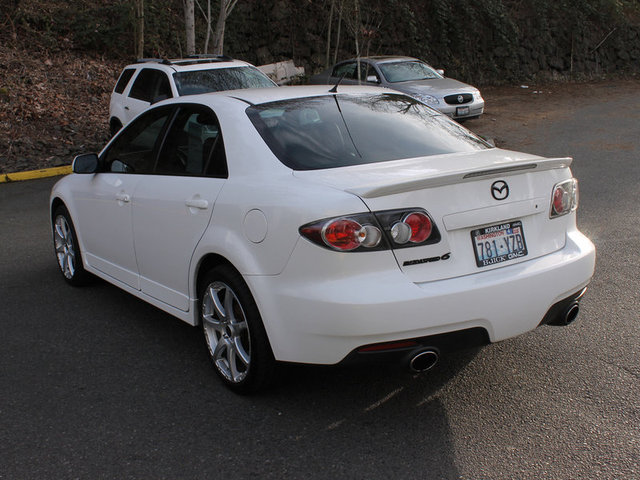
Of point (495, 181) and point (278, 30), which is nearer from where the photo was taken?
point (495, 181)

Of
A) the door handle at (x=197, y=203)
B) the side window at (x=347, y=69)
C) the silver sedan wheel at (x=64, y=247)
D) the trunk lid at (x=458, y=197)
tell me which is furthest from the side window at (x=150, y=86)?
the trunk lid at (x=458, y=197)

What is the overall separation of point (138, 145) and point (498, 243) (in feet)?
9.06

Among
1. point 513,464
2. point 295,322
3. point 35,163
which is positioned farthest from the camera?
point 35,163

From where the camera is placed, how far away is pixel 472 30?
2642 cm

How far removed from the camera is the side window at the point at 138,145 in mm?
5074

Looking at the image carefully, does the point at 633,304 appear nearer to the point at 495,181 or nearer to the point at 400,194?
the point at 495,181

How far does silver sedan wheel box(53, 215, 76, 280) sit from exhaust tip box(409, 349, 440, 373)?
3587 mm

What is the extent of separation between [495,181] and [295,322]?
1.22 metres

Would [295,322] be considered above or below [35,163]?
above

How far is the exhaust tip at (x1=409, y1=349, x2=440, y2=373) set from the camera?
11.5 feet

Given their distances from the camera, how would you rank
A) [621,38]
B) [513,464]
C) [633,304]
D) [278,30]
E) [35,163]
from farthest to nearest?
[621,38] < [278,30] < [35,163] < [633,304] < [513,464]

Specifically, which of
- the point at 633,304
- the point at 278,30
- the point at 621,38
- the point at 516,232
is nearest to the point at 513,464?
the point at 516,232

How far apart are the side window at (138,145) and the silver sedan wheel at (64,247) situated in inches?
36.3

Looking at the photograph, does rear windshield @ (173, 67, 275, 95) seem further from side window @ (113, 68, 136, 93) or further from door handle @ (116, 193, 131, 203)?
door handle @ (116, 193, 131, 203)
